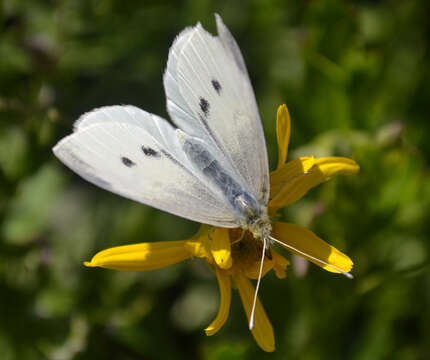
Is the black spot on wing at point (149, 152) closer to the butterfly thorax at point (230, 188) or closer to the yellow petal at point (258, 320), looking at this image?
the butterfly thorax at point (230, 188)

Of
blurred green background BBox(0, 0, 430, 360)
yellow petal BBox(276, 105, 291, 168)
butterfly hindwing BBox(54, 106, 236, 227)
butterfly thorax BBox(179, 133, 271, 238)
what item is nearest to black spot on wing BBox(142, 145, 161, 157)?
butterfly hindwing BBox(54, 106, 236, 227)

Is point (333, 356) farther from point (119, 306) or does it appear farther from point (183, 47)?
point (183, 47)

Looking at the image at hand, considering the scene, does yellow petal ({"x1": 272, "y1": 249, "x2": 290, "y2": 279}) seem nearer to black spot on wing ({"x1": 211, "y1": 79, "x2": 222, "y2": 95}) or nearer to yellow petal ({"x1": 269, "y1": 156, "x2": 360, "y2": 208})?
yellow petal ({"x1": 269, "y1": 156, "x2": 360, "y2": 208})

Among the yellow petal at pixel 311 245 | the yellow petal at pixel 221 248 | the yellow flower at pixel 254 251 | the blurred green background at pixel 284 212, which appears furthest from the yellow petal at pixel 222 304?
the blurred green background at pixel 284 212

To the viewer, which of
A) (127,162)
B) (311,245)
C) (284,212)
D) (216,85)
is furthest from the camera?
(284,212)

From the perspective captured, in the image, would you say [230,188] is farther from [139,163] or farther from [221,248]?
[139,163]

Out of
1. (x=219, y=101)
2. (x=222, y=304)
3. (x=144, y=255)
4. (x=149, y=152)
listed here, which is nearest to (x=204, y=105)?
(x=219, y=101)

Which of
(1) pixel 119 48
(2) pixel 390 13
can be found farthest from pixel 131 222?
(2) pixel 390 13
